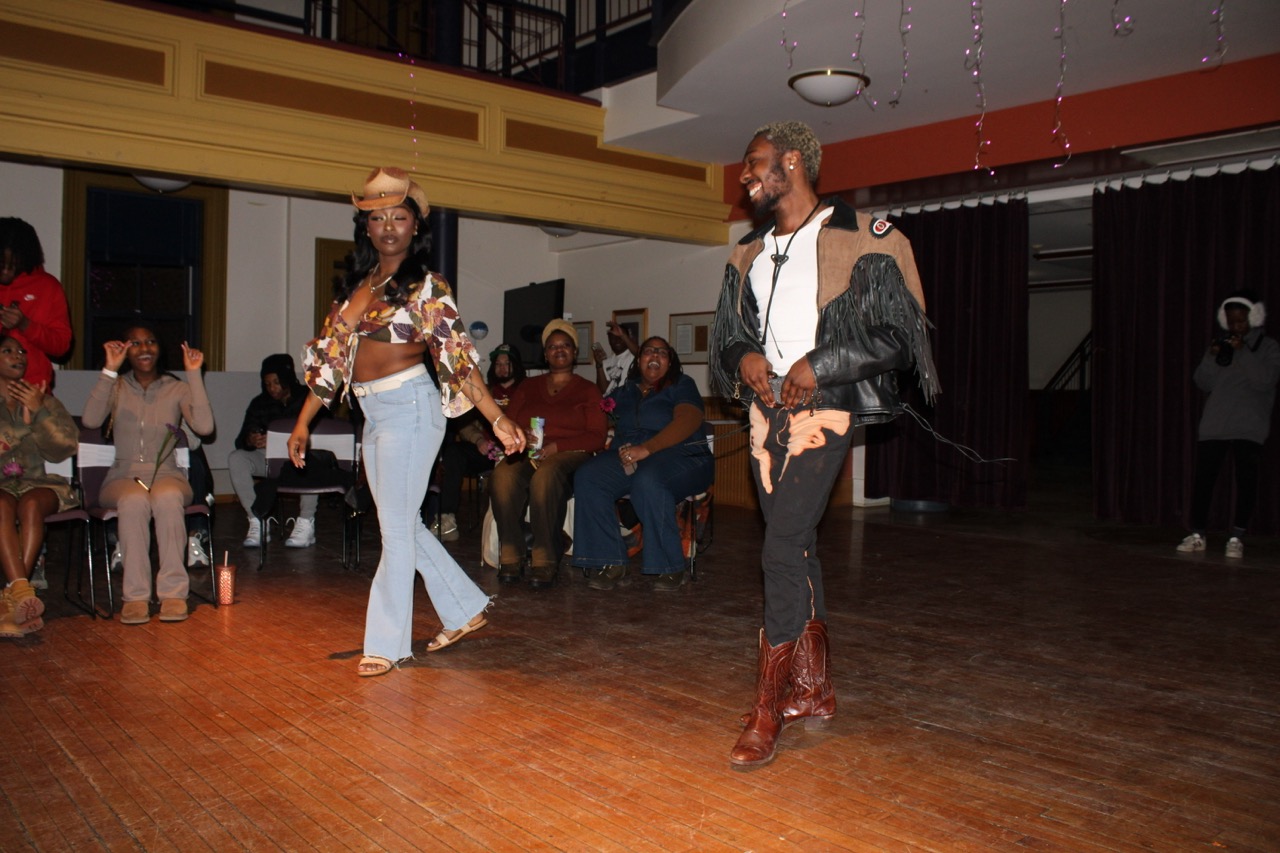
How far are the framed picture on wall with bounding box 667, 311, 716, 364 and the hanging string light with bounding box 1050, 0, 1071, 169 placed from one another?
3.62 meters

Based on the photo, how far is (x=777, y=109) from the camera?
7.40m

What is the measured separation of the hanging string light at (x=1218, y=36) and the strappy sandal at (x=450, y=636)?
4536 millimetres

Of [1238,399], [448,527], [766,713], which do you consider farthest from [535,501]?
[1238,399]

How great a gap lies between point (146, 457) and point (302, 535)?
199 centimetres

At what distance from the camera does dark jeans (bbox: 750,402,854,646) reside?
270 centimetres

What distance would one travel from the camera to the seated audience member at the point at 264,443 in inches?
253

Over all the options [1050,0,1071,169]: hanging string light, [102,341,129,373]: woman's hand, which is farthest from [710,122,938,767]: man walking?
[1050,0,1071,169]: hanging string light

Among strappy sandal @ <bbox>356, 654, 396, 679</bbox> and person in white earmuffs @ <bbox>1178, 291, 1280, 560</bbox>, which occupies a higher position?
person in white earmuffs @ <bbox>1178, 291, 1280, 560</bbox>

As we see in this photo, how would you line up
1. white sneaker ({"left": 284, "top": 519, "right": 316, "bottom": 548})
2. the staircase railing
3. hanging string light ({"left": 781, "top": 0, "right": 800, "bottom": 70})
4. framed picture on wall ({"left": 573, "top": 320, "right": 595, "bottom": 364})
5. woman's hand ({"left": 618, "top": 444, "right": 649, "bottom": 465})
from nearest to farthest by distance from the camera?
1. woman's hand ({"left": 618, "top": 444, "right": 649, "bottom": 465})
2. hanging string light ({"left": 781, "top": 0, "right": 800, "bottom": 70})
3. white sneaker ({"left": 284, "top": 519, "right": 316, "bottom": 548})
4. framed picture on wall ({"left": 573, "top": 320, "right": 595, "bottom": 364})
5. the staircase railing

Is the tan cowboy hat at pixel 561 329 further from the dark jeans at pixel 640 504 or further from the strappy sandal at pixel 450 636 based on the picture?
the strappy sandal at pixel 450 636

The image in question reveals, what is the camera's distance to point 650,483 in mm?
5109

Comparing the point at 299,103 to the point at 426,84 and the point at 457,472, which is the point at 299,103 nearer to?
the point at 426,84

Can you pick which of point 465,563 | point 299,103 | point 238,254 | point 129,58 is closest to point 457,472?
point 465,563

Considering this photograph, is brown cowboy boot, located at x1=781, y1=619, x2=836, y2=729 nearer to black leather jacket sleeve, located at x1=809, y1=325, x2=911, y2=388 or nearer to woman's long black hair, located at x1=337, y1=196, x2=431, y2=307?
black leather jacket sleeve, located at x1=809, y1=325, x2=911, y2=388
